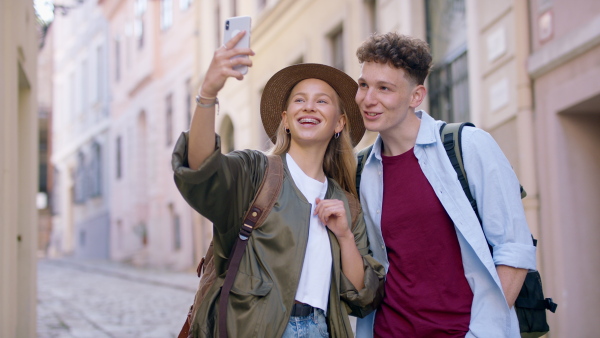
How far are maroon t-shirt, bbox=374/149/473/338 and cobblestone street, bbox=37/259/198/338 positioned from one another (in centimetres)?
642

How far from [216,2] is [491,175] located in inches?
777

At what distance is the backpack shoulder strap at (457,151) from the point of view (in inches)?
135

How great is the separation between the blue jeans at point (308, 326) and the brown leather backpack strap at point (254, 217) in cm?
27

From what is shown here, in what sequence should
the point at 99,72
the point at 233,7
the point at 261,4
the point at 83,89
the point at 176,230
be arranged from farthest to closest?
1. the point at 83,89
2. the point at 99,72
3. the point at 176,230
4. the point at 233,7
5. the point at 261,4

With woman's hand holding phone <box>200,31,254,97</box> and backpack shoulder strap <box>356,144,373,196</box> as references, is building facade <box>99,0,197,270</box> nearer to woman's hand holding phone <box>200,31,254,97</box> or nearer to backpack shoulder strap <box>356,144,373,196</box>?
backpack shoulder strap <box>356,144,373,196</box>

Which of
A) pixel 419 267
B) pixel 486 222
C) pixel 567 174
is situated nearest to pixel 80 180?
pixel 567 174

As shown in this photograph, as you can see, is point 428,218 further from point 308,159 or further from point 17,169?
point 17,169

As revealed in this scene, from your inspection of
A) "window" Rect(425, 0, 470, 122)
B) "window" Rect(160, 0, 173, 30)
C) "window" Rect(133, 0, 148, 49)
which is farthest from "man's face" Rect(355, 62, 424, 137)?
"window" Rect(133, 0, 148, 49)

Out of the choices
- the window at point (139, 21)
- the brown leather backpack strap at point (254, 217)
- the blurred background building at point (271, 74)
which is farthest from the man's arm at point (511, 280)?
the window at point (139, 21)

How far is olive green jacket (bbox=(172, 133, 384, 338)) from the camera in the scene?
126 inches

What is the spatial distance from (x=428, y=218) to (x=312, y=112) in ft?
2.34

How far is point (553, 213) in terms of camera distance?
25.7 feet

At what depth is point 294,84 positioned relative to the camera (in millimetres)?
3863

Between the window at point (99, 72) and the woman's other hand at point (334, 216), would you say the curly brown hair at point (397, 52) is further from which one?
the window at point (99, 72)
